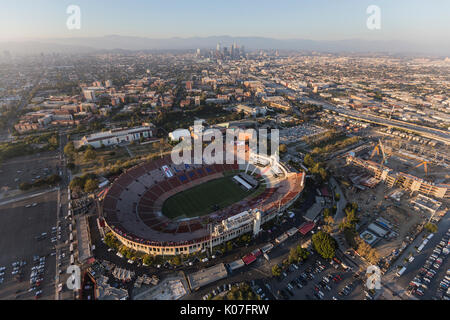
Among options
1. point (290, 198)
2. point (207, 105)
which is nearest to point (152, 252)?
point (290, 198)

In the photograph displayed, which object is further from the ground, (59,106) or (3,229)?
(59,106)

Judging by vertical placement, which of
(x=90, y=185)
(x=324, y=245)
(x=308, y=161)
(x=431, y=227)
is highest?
(x=308, y=161)

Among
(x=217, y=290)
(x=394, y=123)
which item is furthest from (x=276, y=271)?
(x=394, y=123)

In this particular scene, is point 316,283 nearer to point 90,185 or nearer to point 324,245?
point 324,245

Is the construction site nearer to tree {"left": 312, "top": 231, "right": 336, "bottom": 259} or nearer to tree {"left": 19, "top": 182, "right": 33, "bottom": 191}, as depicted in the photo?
tree {"left": 312, "top": 231, "right": 336, "bottom": 259}
